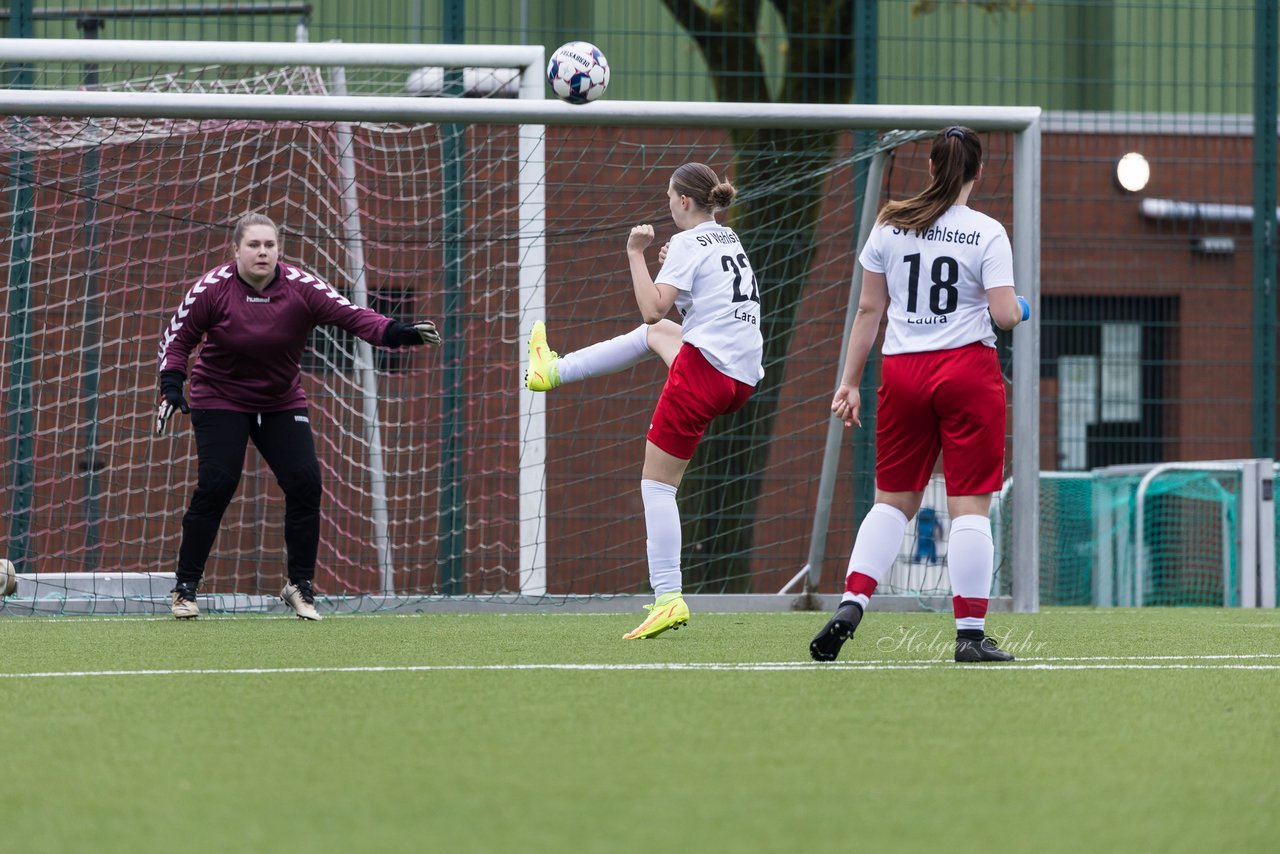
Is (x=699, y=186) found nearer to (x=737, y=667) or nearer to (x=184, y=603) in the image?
(x=737, y=667)

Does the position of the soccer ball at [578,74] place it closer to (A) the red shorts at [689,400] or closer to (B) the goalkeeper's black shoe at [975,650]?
(A) the red shorts at [689,400]

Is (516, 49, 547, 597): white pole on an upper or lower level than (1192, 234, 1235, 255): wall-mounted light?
lower

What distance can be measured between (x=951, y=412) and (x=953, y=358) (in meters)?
0.16

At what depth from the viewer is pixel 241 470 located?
6.89m

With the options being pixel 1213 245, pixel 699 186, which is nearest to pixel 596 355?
pixel 699 186

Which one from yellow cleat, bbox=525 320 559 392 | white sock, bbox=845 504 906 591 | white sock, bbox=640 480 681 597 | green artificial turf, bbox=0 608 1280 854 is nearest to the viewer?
green artificial turf, bbox=0 608 1280 854

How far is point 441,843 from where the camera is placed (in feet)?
8.25

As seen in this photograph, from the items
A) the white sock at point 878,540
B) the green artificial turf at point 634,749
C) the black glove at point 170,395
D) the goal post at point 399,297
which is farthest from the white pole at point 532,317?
the white sock at point 878,540

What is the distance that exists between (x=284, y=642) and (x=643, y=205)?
3.90 m

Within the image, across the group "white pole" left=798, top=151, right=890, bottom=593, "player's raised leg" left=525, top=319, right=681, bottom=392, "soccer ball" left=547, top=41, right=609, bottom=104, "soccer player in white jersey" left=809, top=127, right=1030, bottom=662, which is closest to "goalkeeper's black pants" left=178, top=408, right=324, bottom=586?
"player's raised leg" left=525, top=319, right=681, bottom=392

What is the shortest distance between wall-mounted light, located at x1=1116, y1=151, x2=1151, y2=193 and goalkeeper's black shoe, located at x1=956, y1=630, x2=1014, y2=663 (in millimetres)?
6669

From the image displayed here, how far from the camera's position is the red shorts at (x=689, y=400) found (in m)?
5.97

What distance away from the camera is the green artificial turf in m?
2.62

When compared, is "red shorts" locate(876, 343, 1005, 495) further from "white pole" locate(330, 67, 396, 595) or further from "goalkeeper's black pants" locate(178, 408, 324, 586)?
"white pole" locate(330, 67, 396, 595)
